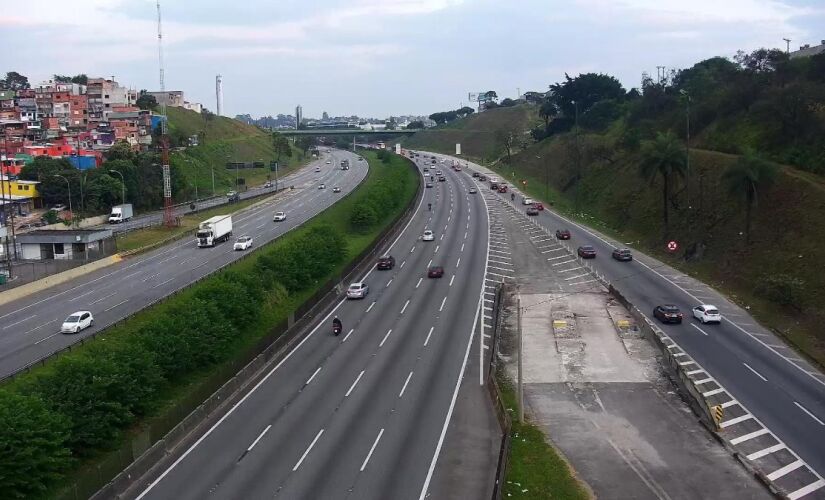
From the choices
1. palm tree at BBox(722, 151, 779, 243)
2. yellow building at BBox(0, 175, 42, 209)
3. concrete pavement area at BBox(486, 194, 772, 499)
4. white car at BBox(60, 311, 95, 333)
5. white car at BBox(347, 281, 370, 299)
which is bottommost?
concrete pavement area at BBox(486, 194, 772, 499)

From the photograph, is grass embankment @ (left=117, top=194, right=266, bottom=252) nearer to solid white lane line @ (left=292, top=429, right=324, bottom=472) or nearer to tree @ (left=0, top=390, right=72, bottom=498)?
solid white lane line @ (left=292, top=429, right=324, bottom=472)

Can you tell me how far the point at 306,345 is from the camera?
143 feet

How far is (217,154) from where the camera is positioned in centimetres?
15438

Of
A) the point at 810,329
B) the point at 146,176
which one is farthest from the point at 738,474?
the point at 146,176

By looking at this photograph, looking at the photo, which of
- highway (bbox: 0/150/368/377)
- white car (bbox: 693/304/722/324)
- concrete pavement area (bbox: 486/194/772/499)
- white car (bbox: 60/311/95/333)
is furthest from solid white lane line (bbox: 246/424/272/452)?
white car (bbox: 693/304/722/324)

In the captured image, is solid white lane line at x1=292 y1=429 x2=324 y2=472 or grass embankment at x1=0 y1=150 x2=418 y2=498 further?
solid white lane line at x1=292 y1=429 x2=324 y2=472

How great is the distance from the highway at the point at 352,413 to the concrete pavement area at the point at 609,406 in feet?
13.0

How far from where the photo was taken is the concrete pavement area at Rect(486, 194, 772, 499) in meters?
26.4

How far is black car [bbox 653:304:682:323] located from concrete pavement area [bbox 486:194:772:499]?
2021 millimetres

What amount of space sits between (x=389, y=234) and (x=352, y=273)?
17.5 meters

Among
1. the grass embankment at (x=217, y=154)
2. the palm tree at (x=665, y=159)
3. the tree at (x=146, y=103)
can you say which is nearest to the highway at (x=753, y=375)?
the palm tree at (x=665, y=159)

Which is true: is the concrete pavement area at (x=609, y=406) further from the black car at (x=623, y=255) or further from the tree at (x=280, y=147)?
the tree at (x=280, y=147)

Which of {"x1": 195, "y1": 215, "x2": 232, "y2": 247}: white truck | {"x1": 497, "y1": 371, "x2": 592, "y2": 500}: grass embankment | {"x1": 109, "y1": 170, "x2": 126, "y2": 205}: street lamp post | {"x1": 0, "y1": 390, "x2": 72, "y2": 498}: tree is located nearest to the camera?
{"x1": 0, "y1": 390, "x2": 72, "y2": 498}: tree

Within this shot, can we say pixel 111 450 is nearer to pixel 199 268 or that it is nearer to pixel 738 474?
pixel 738 474
